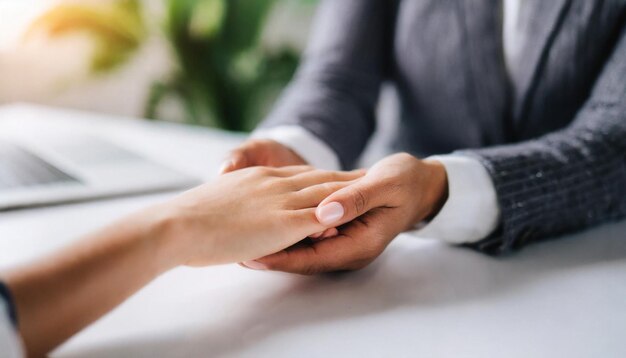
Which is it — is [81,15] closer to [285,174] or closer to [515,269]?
[285,174]

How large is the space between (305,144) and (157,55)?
1.14m

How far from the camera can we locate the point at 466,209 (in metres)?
0.55

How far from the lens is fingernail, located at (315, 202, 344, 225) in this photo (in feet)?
1.57

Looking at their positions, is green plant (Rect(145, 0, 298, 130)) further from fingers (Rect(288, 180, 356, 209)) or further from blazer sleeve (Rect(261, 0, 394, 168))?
fingers (Rect(288, 180, 356, 209))

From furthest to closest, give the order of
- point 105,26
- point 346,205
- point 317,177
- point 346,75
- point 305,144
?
1. point 105,26
2. point 346,75
3. point 305,144
4. point 317,177
5. point 346,205

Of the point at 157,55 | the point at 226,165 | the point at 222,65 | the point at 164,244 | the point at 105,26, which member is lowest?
the point at 164,244

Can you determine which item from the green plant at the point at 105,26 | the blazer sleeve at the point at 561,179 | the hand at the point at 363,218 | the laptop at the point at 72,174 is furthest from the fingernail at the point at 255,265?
the green plant at the point at 105,26

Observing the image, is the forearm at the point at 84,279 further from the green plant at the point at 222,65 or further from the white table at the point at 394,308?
the green plant at the point at 222,65

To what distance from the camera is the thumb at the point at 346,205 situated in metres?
0.48

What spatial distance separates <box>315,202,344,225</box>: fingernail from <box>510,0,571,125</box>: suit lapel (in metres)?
0.41

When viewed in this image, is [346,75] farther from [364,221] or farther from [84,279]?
[84,279]

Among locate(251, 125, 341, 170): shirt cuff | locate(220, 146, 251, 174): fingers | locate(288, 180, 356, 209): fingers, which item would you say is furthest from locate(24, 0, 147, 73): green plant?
locate(288, 180, 356, 209): fingers

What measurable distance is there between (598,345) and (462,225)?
0.19m

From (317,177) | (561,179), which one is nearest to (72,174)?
(317,177)
